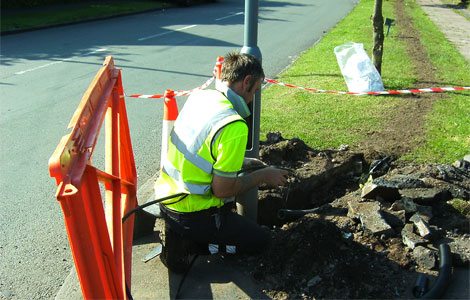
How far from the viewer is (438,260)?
3.33 meters

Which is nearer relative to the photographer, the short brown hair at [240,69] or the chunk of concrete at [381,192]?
the short brown hair at [240,69]

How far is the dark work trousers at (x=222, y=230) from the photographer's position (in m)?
3.36

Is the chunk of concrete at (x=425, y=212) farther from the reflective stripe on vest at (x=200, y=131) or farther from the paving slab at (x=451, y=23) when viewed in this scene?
the paving slab at (x=451, y=23)

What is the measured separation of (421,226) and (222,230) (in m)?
1.61

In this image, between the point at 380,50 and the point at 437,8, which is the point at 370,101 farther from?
the point at 437,8

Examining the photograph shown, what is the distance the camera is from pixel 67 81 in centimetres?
952

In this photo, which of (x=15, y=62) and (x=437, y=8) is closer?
(x=15, y=62)

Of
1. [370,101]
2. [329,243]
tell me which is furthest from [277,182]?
[370,101]

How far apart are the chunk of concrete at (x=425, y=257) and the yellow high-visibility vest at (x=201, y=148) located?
152 cm

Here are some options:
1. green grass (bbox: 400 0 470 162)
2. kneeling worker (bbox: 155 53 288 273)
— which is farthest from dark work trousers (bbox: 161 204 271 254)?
green grass (bbox: 400 0 470 162)

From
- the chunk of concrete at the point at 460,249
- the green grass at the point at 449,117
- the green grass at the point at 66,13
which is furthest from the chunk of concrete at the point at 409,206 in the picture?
the green grass at the point at 66,13

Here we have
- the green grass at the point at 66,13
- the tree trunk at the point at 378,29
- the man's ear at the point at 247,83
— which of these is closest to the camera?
the man's ear at the point at 247,83

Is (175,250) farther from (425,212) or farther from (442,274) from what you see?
(425,212)

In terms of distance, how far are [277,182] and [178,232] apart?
33.4 inches
